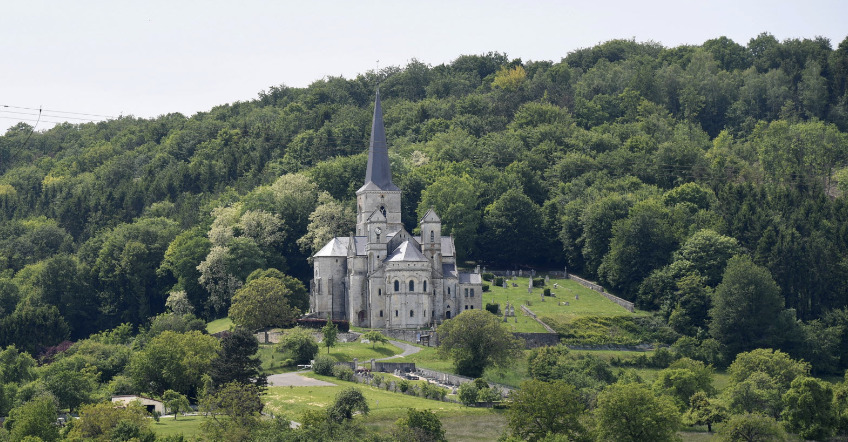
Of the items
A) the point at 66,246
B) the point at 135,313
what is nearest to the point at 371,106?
the point at 66,246

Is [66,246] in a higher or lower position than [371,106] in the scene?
lower

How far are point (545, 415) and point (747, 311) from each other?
34399 millimetres

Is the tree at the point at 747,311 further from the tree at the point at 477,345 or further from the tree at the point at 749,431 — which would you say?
the tree at the point at 749,431

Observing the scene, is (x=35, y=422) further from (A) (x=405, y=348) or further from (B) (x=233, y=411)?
(A) (x=405, y=348)

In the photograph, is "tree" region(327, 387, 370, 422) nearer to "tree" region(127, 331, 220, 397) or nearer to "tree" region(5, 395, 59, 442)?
"tree" region(127, 331, 220, 397)

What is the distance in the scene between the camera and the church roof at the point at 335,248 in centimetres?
11994

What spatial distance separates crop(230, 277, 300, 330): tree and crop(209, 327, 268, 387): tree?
733 inches

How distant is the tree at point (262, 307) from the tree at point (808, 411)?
38478 millimetres

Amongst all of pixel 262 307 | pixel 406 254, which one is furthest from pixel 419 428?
pixel 406 254

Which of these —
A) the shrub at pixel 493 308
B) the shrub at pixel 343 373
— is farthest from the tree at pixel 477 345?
the shrub at pixel 493 308

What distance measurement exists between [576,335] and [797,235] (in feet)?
77.8

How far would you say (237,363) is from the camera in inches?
3612

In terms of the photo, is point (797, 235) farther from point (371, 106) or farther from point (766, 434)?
point (371, 106)

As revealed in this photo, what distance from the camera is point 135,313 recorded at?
5349 inches
